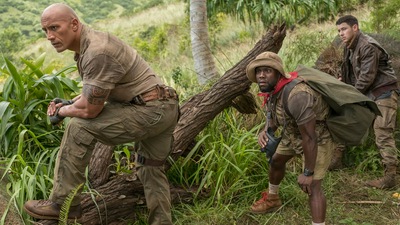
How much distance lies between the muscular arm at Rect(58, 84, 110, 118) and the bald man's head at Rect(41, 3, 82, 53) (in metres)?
0.37

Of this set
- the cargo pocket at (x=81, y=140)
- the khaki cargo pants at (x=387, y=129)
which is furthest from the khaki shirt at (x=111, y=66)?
the khaki cargo pants at (x=387, y=129)

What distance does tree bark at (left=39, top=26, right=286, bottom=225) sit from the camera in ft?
14.3

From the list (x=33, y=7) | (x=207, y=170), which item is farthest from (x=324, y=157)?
(x=33, y=7)

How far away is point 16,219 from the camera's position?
402 centimetres

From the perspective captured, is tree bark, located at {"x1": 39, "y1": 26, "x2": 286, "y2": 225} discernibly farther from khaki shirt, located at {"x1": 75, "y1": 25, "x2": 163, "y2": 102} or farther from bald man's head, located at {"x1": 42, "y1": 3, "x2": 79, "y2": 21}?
bald man's head, located at {"x1": 42, "y1": 3, "x2": 79, "y2": 21}

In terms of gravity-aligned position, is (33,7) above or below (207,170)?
below

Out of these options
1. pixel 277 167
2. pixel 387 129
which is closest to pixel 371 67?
pixel 387 129

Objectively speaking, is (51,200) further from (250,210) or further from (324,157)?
(324,157)

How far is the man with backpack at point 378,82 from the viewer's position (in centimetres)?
524

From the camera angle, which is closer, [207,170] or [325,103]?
[325,103]

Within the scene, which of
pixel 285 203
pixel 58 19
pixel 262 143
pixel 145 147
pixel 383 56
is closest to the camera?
pixel 58 19

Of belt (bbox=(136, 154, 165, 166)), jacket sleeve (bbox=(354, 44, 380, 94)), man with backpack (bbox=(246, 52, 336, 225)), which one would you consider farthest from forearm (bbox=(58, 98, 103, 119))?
jacket sleeve (bbox=(354, 44, 380, 94))

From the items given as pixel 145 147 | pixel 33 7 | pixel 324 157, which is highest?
pixel 145 147

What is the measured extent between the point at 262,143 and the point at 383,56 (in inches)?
73.9
